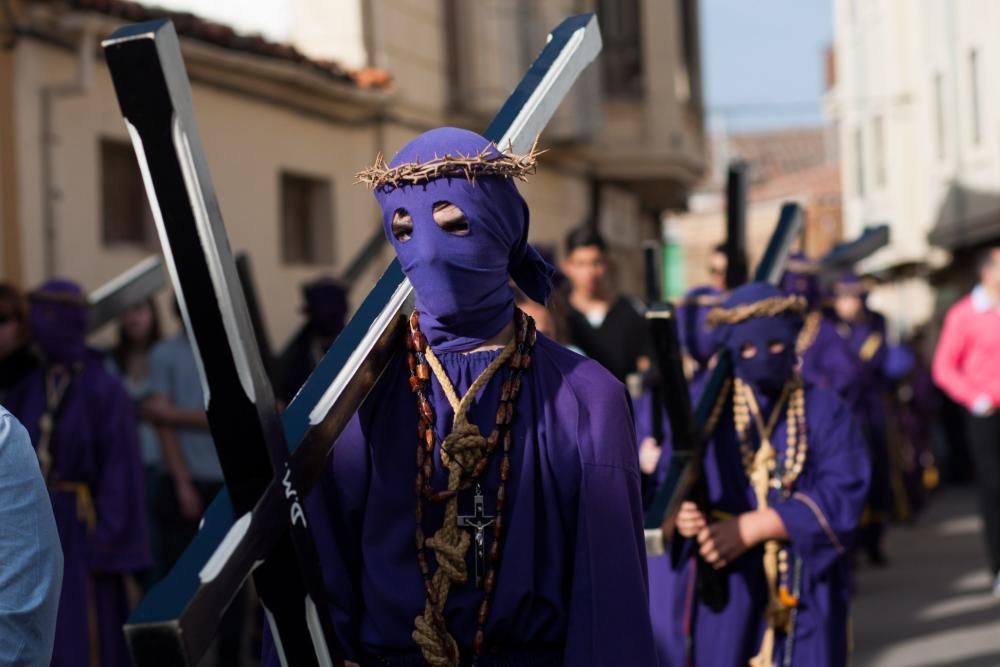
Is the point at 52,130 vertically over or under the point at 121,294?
over

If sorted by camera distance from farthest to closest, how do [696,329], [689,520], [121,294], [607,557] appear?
[121,294] → [696,329] → [689,520] → [607,557]

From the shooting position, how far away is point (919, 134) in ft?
109

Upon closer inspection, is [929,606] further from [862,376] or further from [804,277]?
[804,277]

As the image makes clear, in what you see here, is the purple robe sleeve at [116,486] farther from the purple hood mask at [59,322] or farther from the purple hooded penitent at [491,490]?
the purple hooded penitent at [491,490]

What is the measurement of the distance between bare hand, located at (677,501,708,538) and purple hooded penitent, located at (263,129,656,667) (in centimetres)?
236

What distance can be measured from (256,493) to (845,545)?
3.62 m

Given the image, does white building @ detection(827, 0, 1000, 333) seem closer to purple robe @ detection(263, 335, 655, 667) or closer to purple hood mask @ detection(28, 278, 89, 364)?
purple hood mask @ detection(28, 278, 89, 364)

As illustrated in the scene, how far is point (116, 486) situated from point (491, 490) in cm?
419

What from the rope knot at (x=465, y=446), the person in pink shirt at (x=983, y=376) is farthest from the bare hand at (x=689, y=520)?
the person in pink shirt at (x=983, y=376)

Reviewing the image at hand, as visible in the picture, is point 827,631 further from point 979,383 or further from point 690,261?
point 690,261

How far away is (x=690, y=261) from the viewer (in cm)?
5872

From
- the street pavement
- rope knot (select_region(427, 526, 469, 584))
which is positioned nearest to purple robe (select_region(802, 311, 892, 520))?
the street pavement

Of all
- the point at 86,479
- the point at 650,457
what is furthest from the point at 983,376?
the point at 86,479

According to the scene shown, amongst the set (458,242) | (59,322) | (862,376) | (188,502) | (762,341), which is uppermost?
(458,242)
